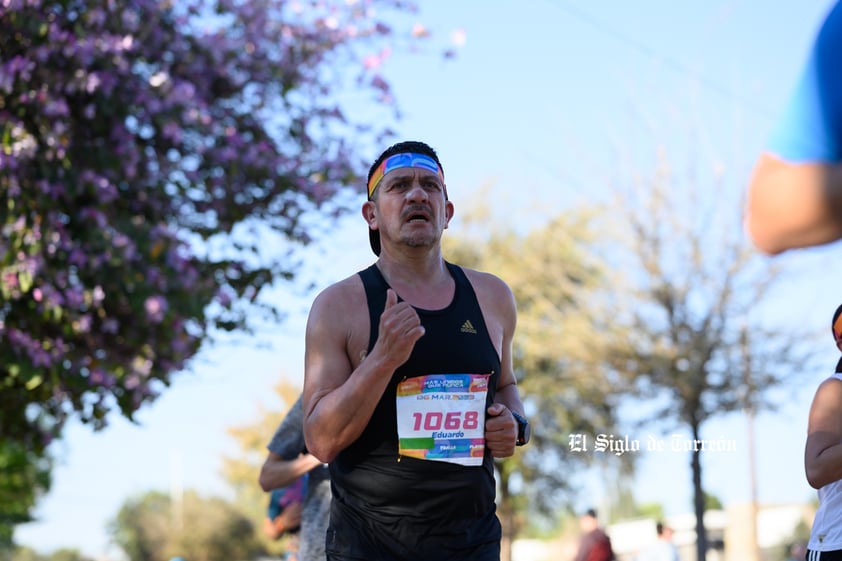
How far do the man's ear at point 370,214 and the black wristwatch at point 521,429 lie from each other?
82cm

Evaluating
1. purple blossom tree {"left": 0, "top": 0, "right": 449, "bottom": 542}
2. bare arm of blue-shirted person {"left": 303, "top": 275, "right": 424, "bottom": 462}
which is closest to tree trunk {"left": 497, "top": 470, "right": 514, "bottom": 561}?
purple blossom tree {"left": 0, "top": 0, "right": 449, "bottom": 542}

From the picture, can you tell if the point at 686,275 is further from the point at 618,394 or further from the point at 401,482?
the point at 401,482

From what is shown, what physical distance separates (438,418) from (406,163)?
0.91m

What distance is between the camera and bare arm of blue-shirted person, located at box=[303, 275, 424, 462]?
10.4 ft

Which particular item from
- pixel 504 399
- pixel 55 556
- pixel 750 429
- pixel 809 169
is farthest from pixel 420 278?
pixel 55 556

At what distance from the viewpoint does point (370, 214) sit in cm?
393

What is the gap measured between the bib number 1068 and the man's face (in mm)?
606

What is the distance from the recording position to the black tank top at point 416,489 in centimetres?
338

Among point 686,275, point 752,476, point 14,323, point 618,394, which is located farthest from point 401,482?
point 752,476

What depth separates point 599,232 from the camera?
57.4 feet

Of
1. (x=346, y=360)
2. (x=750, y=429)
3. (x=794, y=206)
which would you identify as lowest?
(x=794, y=206)

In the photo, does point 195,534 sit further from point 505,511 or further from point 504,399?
point 504,399

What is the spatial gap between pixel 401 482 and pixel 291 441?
200cm

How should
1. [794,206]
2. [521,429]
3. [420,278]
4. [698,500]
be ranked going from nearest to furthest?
[794,206] < [521,429] < [420,278] < [698,500]
